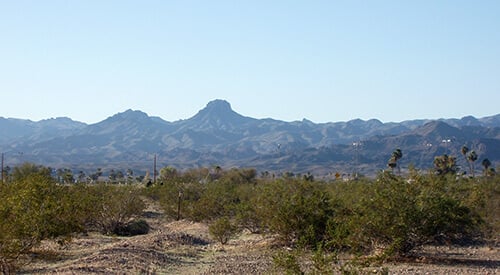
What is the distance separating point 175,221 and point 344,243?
929 inches

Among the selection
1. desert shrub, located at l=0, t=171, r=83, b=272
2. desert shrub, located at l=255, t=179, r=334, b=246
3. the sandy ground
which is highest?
desert shrub, located at l=0, t=171, r=83, b=272

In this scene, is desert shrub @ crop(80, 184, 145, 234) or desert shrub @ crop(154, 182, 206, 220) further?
desert shrub @ crop(154, 182, 206, 220)

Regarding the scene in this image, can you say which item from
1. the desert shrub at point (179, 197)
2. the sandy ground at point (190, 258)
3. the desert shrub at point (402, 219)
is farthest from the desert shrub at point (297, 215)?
the desert shrub at point (179, 197)

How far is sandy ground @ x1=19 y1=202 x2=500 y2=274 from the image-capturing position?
21750 millimetres

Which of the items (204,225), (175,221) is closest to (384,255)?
(204,225)

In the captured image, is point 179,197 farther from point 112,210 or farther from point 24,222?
point 24,222

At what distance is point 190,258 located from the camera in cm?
2652

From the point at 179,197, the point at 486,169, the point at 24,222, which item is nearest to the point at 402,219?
the point at 24,222

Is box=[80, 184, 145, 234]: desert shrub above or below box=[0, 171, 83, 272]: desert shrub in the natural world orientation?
below

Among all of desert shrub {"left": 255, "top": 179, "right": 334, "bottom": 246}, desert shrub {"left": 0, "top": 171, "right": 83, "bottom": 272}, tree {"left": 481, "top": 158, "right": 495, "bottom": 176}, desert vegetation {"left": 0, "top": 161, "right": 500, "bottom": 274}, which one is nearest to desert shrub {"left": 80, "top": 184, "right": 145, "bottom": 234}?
desert vegetation {"left": 0, "top": 161, "right": 500, "bottom": 274}

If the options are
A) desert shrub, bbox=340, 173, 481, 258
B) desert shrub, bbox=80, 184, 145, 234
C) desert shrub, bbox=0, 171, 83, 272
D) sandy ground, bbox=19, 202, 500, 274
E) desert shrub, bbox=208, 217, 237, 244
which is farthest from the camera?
desert shrub, bbox=80, 184, 145, 234

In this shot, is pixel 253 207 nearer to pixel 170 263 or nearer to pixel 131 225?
pixel 170 263

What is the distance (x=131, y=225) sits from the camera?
131ft

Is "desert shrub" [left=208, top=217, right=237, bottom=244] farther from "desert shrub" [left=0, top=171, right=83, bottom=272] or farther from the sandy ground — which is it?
"desert shrub" [left=0, top=171, right=83, bottom=272]
